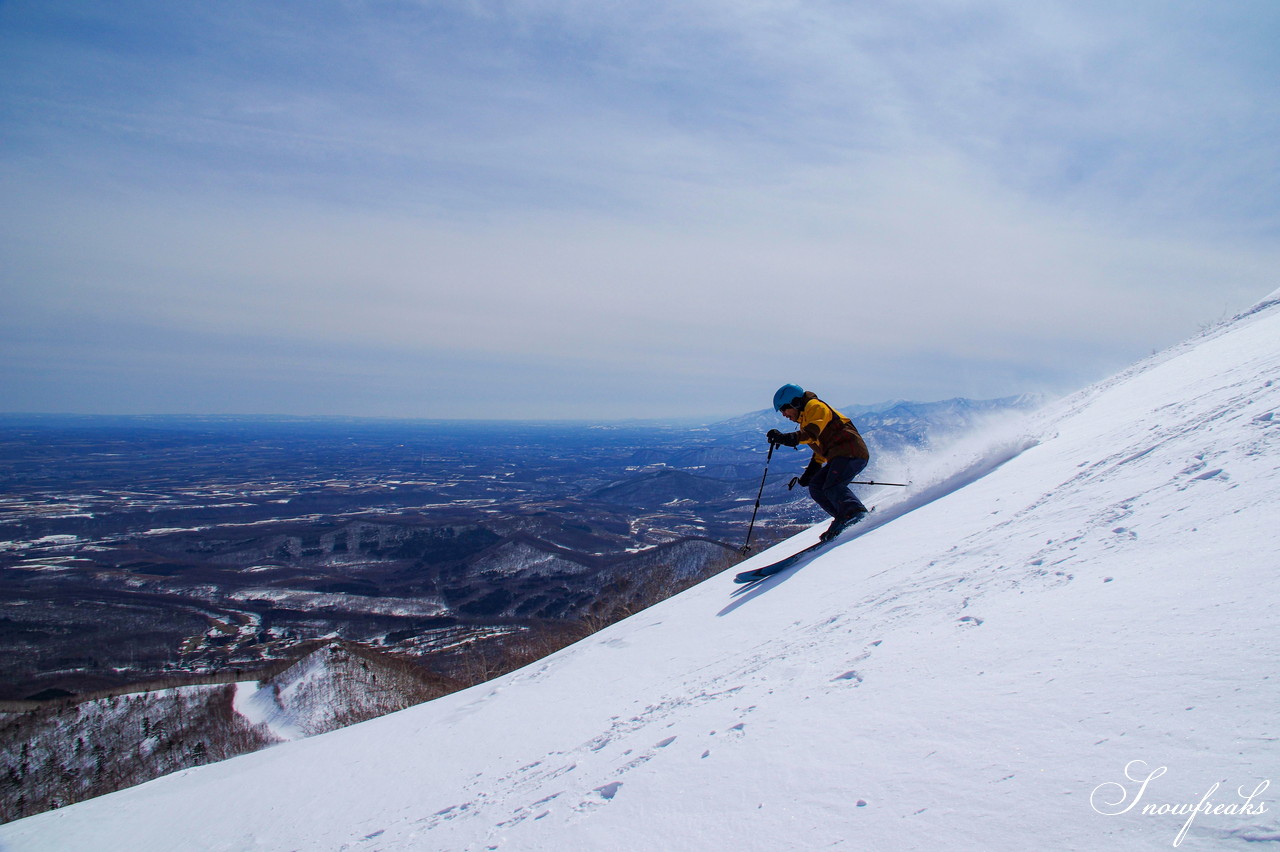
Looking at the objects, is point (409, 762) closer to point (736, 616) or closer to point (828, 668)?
point (736, 616)

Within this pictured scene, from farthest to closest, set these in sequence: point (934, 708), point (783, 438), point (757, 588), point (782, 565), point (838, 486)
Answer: point (838, 486)
point (782, 565)
point (783, 438)
point (757, 588)
point (934, 708)

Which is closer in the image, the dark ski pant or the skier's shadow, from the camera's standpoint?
the skier's shadow

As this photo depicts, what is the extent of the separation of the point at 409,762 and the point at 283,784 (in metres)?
1.99

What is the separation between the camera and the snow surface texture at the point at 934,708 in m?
1.89

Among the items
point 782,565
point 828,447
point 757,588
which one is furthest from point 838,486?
point 757,588

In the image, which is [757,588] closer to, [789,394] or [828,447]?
[828,447]

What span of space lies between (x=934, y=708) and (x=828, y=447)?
19.8ft

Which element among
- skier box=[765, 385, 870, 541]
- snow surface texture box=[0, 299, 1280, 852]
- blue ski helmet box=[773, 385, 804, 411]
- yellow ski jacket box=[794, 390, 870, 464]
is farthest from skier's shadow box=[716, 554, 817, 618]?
blue ski helmet box=[773, 385, 804, 411]

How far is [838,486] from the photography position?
28.4 feet

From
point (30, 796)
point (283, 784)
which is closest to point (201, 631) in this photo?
point (30, 796)

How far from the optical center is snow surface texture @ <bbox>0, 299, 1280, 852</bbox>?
6.19 feet

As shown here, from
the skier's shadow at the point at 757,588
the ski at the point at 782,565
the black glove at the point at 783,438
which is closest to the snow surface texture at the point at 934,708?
the skier's shadow at the point at 757,588

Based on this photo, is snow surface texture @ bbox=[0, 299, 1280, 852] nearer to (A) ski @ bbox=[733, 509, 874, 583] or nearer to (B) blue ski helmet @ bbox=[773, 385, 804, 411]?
(A) ski @ bbox=[733, 509, 874, 583]

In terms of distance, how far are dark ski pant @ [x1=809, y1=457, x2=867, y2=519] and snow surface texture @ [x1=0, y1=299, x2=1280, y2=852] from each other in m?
1.12
